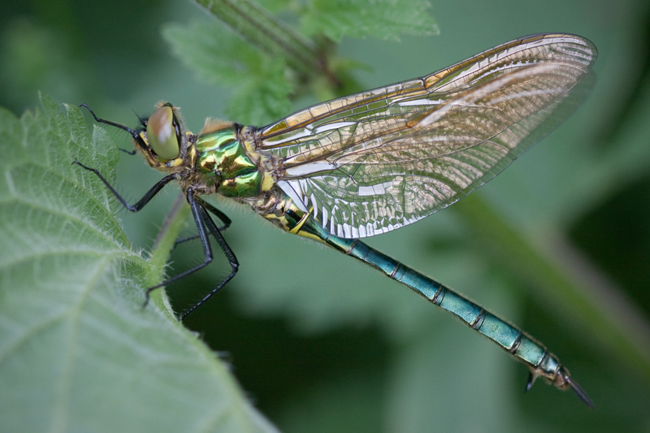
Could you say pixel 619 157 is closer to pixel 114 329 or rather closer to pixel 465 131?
pixel 465 131

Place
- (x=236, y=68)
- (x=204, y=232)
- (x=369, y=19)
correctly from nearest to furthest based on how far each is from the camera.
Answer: (x=369, y=19)
(x=204, y=232)
(x=236, y=68)

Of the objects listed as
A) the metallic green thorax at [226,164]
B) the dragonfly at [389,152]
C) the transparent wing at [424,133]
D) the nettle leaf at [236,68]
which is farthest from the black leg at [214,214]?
the nettle leaf at [236,68]

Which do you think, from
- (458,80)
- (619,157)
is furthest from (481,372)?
(458,80)

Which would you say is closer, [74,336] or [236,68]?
[74,336]

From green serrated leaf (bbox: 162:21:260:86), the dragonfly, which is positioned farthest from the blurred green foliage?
green serrated leaf (bbox: 162:21:260:86)

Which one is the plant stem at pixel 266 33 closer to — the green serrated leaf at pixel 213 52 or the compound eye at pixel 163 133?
the green serrated leaf at pixel 213 52

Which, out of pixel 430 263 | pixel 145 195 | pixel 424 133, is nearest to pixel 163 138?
pixel 145 195

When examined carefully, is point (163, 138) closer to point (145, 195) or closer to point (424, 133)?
point (145, 195)

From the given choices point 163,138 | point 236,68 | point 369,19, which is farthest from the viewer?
point 236,68
